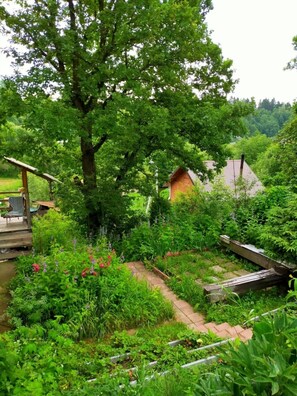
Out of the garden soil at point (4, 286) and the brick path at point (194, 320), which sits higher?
the garden soil at point (4, 286)

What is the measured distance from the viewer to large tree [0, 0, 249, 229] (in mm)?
5965

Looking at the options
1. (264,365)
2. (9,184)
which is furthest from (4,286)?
(9,184)

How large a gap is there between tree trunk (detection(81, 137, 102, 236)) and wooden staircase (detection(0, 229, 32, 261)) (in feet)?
5.18

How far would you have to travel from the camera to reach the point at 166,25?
652 centimetres

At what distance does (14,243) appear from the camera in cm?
651

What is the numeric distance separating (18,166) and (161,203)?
4409 millimetres

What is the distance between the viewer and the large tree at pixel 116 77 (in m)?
5.96

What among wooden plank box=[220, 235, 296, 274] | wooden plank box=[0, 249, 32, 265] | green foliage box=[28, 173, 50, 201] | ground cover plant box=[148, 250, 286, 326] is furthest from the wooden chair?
green foliage box=[28, 173, 50, 201]

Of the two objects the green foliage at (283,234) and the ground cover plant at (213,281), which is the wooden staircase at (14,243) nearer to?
the ground cover plant at (213,281)

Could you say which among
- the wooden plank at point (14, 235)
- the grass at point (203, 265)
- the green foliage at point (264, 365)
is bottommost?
the grass at point (203, 265)

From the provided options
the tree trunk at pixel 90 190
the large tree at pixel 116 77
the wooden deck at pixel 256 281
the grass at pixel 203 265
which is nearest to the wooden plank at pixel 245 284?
the wooden deck at pixel 256 281

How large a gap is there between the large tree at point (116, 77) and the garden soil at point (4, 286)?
7.94ft

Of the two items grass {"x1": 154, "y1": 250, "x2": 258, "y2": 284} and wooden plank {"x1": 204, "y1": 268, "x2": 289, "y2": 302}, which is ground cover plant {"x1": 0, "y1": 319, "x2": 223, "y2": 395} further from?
grass {"x1": 154, "y1": 250, "x2": 258, "y2": 284}

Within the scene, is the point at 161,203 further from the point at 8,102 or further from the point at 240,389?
the point at 240,389
